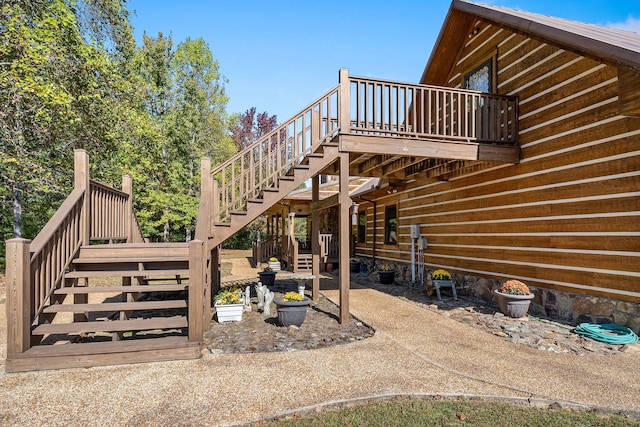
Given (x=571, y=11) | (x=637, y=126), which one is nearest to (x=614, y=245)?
(x=637, y=126)

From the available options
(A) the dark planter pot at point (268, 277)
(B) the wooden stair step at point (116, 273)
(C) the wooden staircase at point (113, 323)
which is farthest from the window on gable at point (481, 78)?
(B) the wooden stair step at point (116, 273)

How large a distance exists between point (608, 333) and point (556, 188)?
8.48 feet

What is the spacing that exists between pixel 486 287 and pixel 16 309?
845 cm

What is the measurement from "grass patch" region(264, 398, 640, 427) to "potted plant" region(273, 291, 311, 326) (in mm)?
2744

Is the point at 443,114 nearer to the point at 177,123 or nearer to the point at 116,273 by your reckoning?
the point at 116,273

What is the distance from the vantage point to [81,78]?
11148 mm

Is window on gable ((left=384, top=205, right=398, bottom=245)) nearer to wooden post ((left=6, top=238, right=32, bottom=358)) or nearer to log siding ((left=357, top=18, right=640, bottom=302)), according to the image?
log siding ((left=357, top=18, right=640, bottom=302))

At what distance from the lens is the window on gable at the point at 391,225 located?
42.9ft

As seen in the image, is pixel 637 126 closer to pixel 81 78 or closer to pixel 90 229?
pixel 90 229

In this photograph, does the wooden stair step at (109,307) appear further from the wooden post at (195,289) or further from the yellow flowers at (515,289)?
the yellow flowers at (515,289)

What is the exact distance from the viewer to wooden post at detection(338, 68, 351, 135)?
21.2 ft

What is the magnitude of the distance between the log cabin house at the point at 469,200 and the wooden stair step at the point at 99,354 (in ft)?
0.06

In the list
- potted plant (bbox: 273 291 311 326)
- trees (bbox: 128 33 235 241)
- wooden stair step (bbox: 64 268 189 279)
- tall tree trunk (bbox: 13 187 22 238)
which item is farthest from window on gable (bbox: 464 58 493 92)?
trees (bbox: 128 33 235 241)

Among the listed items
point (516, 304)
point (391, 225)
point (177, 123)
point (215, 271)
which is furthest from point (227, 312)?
point (177, 123)
